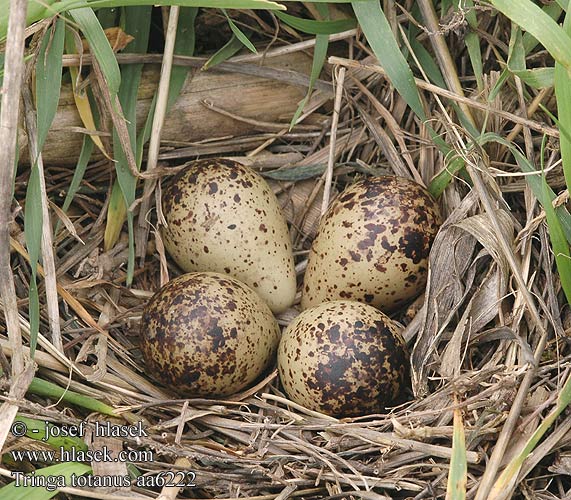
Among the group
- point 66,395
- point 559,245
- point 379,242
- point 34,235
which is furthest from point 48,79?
point 559,245

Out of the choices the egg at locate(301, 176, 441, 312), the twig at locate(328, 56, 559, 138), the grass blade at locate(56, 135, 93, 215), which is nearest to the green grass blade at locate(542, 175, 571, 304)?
the twig at locate(328, 56, 559, 138)

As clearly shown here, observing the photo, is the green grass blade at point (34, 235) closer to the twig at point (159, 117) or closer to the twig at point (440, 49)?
the twig at point (159, 117)

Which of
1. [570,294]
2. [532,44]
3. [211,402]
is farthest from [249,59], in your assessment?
[570,294]

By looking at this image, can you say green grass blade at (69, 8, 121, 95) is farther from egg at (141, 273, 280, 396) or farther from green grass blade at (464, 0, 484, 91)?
green grass blade at (464, 0, 484, 91)

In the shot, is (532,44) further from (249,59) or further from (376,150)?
(249,59)

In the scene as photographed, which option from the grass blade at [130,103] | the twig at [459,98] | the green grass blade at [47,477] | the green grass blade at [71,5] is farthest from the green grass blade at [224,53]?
the green grass blade at [47,477]

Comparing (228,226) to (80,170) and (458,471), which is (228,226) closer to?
(80,170)
